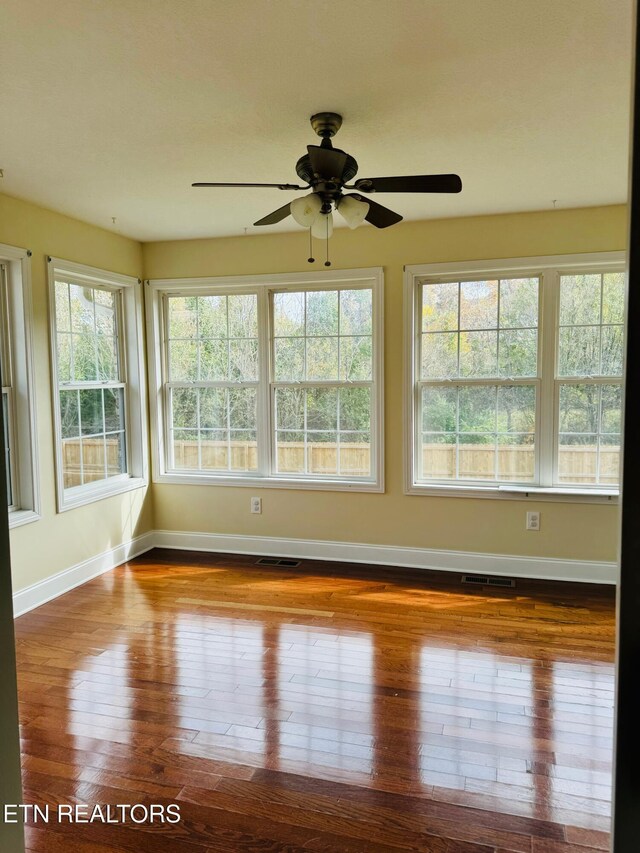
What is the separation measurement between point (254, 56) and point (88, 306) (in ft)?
9.48

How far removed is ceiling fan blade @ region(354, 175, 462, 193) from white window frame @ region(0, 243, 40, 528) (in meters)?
2.39

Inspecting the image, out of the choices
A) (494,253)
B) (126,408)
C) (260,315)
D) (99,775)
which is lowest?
(99,775)

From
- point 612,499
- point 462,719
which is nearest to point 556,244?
point 612,499

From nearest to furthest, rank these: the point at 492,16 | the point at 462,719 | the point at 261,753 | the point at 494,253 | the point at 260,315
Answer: the point at 492,16
the point at 261,753
the point at 462,719
the point at 494,253
the point at 260,315

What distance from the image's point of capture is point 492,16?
188 centimetres

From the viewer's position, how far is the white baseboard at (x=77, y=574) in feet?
12.4

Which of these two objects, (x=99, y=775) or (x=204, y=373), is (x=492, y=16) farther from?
(x=204, y=373)

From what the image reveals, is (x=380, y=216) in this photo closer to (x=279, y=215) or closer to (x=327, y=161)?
(x=279, y=215)

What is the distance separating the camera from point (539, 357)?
4246 millimetres

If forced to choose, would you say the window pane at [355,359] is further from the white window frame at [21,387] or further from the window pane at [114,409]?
the white window frame at [21,387]

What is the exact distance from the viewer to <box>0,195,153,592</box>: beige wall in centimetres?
372

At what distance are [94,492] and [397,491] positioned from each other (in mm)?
2324

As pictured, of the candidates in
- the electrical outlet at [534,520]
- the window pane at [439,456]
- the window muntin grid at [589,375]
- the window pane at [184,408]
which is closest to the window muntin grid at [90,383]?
the window pane at [184,408]

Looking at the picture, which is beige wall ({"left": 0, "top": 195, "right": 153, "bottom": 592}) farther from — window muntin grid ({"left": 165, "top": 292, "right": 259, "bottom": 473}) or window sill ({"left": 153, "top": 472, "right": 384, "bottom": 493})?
window muntin grid ({"left": 165, "top": 292, "right": 259, "bottom": 473})
